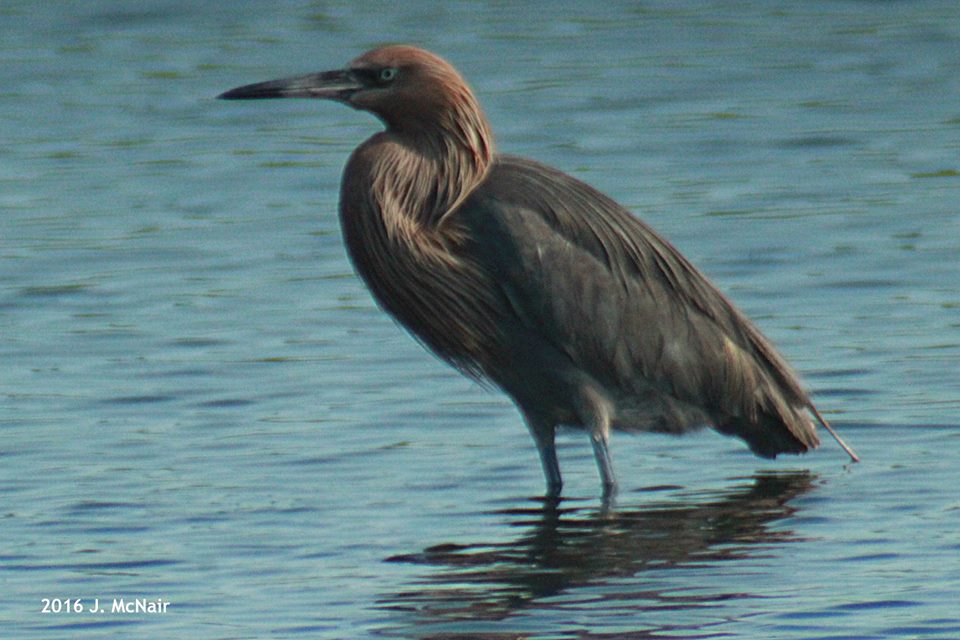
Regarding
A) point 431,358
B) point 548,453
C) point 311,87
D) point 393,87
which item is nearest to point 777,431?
point 548,453

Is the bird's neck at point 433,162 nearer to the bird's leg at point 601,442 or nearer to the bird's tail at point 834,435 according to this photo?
the bird's leg at point 601,442

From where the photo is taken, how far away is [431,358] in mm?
11930

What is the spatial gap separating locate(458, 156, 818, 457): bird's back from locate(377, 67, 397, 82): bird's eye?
0.54 meters

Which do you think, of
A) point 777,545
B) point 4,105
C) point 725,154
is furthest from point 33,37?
point 777,545

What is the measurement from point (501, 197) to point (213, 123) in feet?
33.1

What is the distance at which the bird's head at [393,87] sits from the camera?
925 cm

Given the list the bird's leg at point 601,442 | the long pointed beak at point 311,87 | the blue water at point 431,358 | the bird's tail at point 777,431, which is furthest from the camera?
the bird's tail at point 777,431

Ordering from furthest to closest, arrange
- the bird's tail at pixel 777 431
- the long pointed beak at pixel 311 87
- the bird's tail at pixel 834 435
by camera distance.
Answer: the bird's tail at pixel 777 431
the bird's tail at pixel 834 435
the long pointed beak at pixel 311 87

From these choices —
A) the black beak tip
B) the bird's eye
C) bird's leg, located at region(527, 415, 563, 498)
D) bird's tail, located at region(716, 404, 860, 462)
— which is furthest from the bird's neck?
bird's tail, located at region(716, 404, 860, 462)

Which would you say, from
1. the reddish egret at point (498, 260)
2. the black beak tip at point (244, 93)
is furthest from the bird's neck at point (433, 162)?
the black beak tip at point (244, 93)

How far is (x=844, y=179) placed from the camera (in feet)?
52.9

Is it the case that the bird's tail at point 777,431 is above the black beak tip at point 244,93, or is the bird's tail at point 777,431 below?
below

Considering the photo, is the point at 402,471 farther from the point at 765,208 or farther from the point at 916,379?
the point at 765,208

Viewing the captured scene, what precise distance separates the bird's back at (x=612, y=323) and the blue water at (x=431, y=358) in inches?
11.9
